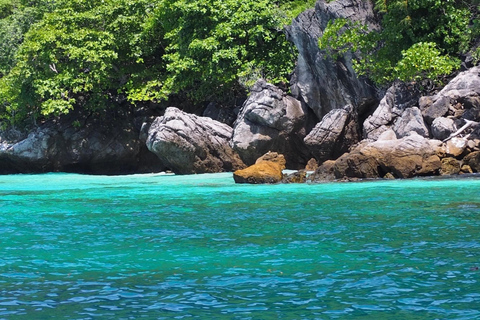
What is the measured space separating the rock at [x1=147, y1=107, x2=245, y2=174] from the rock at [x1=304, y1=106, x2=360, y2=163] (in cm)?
346

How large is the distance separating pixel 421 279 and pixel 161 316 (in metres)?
2.54

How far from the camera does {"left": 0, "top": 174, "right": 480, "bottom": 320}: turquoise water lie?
5348 millimetres

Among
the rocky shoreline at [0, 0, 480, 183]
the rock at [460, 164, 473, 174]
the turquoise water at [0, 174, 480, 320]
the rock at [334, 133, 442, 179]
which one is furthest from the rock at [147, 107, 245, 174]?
the turquoise water at [0, 174, 480, 320]

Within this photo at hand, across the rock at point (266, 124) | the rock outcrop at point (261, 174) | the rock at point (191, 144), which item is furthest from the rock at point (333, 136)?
the rock outcrop at point (261, 174)

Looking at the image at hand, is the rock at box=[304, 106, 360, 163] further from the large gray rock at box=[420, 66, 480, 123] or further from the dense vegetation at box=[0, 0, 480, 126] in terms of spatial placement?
the large gray rock at box=[420, 66, 480, 123]

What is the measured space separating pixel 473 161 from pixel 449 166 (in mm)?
671

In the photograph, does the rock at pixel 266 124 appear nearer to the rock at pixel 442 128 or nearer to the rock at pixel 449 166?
the rock at pixel 442 128

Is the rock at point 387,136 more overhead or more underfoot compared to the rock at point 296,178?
more overhead

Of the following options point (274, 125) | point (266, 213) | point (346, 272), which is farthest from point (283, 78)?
point (346, 272)

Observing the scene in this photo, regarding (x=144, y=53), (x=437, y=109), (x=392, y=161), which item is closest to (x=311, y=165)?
(x=437, y=109)

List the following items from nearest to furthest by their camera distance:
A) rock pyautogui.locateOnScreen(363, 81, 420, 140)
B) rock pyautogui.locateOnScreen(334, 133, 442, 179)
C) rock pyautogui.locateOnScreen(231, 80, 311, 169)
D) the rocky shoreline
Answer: rock pyautogui.locateOnScreen(334, 133, 442, 179)
the rocky shoreline
rock pyautogui.locateOnScreen(363, 81, 420, 140)
rock pyautogui.locateOnScreen(231, 80, 311, 169)

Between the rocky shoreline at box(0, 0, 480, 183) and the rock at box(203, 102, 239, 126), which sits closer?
the rocky shoreline at box(0, 0, 480, 183)

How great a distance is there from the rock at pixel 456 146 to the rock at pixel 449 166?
24cm

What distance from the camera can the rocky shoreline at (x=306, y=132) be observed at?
712 inches
